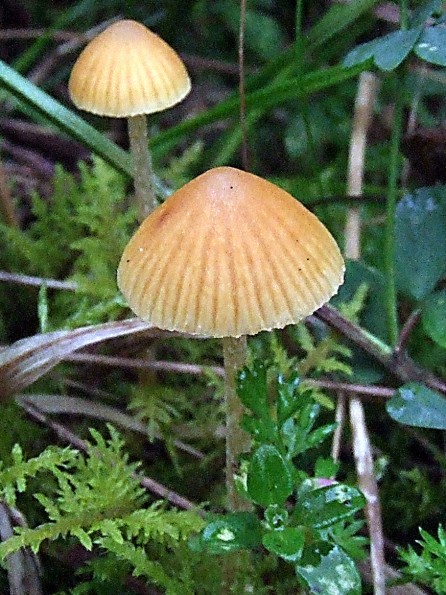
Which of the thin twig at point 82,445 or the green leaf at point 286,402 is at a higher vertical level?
the green leaf at point 286,402

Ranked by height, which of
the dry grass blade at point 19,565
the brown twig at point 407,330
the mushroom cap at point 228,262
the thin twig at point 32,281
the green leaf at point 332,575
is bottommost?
the dry grass blade at point 19,565

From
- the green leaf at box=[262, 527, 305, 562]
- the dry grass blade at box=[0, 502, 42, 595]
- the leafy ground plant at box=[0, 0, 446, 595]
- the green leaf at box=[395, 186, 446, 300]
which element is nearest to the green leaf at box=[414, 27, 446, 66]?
the leafy ground plant at box=[0, 0, 446, 595]

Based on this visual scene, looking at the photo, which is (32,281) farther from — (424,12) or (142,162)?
(424,12)

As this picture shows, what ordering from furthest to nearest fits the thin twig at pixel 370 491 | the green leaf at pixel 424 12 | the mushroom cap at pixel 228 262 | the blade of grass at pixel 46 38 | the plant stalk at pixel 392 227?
the blade of grass at pixel 46 38 → the plant stalk at pixel 392 227 → the green leaf at pixel 424 12 → the thin twig at pixel 370 491 → the mushroom cap at pixel 228 262

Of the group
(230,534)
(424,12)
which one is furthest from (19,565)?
(424,12)

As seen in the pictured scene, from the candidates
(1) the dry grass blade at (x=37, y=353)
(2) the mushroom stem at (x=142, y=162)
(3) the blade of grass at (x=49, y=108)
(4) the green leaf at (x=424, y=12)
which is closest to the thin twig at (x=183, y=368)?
(1) the dry grass blade at (x=37, y=353)

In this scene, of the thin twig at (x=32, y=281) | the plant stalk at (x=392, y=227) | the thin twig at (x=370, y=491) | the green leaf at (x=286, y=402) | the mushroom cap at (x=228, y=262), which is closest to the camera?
the mushroom cap at (x=228, y=262)

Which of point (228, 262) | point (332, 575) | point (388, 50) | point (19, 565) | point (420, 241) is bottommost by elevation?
point (19, 565)

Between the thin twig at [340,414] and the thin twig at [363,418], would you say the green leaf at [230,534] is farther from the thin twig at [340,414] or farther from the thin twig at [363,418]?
the thin twig at [340,414]
